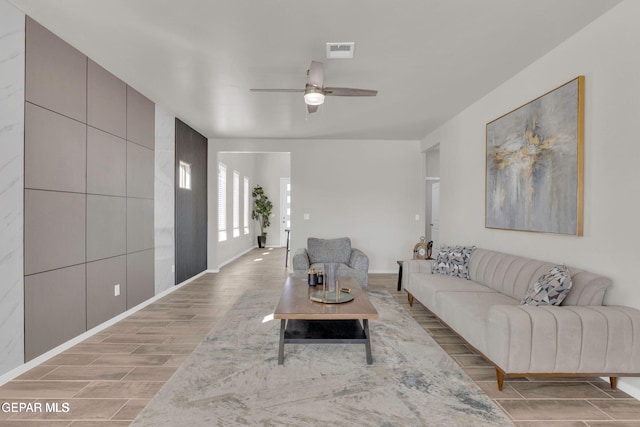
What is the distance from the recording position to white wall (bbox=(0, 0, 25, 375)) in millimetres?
2355

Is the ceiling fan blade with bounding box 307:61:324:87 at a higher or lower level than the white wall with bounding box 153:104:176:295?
higher

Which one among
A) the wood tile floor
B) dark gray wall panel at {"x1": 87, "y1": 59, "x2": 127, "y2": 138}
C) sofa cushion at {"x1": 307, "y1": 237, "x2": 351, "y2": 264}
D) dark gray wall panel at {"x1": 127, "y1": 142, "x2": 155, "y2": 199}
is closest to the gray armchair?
sofa cushion at {"x1": 307, "y1": 237, "x2": 351, "y2": 264}

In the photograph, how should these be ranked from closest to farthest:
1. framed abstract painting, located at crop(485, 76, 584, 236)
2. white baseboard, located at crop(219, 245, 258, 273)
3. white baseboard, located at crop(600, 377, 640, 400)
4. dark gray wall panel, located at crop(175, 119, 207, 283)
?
white baseboard, located at crop(600, 377, 640, 400), framed abstract painting, located at crop(485, 76, 584, 236), dark gray wall panel, located at crop(175, 119, 207, 283), white baseboard, located at crop(219, 245, 258, 273)

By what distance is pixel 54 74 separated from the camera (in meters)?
2.83

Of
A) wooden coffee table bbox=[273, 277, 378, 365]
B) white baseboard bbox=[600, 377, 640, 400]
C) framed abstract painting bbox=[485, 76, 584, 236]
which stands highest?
framed abstract painting bbox=[485, 76, 584, 236]

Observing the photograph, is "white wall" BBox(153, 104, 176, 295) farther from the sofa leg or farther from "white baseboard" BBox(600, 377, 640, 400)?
"white baseboard" BBox(600, 377, 640, 400)

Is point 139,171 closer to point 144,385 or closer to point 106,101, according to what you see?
point 106,101

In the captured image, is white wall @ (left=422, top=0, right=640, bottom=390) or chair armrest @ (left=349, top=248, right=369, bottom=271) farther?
chair armrest @ (left=349, top=248, right=369, bottom=271)

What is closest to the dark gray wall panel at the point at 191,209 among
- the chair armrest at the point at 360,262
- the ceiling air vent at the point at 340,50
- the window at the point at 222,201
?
the window at the point at 222,201

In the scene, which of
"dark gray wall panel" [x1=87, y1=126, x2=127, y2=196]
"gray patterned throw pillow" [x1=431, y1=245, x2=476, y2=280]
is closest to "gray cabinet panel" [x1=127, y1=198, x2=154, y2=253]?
"dark gray wall panel" [x1=87, y1=126, x2=127, y2=196]

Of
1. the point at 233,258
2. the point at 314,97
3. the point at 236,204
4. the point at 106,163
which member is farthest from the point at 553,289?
the point at 236,204

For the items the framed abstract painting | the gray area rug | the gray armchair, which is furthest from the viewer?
the gray armchair

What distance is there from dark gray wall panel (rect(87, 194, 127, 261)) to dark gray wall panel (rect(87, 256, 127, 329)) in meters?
0.10

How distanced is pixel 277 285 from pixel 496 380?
374cm
